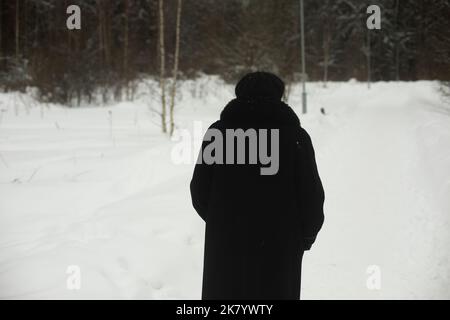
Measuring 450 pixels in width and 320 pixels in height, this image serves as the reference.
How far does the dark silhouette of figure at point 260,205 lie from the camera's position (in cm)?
231

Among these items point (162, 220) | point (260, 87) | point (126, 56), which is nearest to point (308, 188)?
point (260, 87)

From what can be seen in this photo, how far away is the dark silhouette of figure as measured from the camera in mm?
2309

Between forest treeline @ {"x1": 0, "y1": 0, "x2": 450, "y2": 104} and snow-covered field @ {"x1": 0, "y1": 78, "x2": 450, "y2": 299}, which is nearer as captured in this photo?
snow-covered field @ {"x1": 0, "y1": 78, "x2": 450, "y2": 299}

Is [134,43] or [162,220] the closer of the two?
[162,220]

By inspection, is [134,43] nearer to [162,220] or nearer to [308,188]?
[162,220]

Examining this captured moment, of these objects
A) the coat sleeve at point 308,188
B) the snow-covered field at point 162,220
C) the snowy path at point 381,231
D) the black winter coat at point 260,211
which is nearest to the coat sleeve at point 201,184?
the black winter coat at point 260,211

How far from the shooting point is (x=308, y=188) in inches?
92.7

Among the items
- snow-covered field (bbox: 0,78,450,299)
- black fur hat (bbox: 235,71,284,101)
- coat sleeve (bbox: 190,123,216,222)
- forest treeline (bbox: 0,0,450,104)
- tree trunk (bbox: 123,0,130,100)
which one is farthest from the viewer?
tree trunk (bbox: 123,0,130,100)

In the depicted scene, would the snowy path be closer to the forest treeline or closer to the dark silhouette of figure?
the dark silhouette of figure

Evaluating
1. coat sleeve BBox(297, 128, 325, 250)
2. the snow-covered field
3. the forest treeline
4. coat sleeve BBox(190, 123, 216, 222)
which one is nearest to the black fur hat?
coat sleeve BBox(297, 128, 325, 250)

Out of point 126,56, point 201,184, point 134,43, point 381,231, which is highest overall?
point 134,43

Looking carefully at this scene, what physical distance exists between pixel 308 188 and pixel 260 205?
31cm
